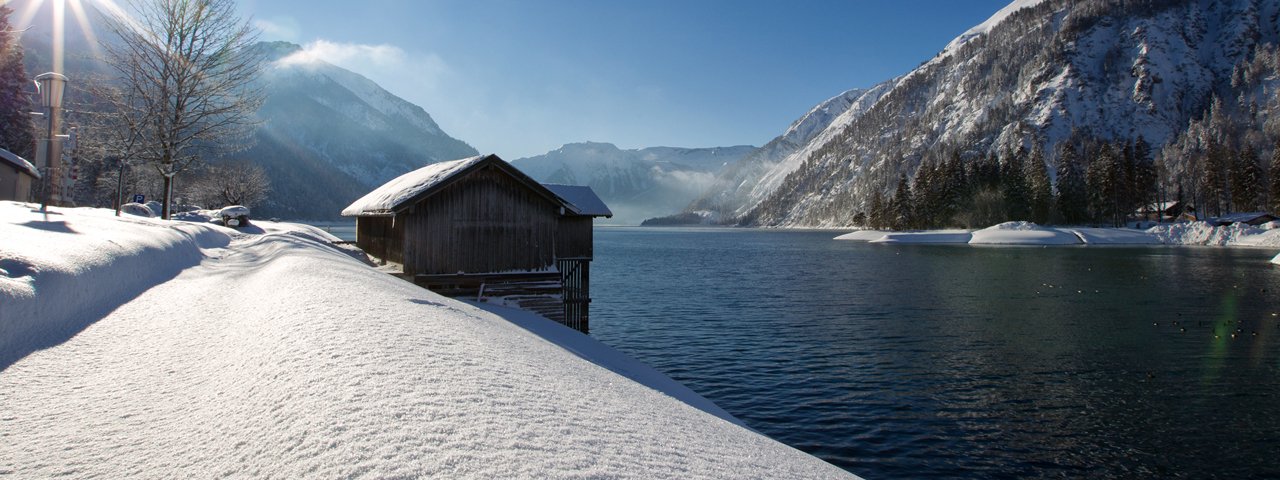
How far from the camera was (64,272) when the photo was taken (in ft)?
28.1

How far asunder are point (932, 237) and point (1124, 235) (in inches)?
996

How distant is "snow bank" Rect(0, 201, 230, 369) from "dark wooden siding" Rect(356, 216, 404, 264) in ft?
24.6

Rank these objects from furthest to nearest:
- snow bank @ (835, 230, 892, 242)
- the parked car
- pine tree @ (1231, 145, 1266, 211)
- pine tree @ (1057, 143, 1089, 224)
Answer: snow bank @ (835, 230, 892, 242) → pine tree @ (1057, 143, 1089, 224) → pine tree @ (1231, 145, 1266, 211) → the parked car

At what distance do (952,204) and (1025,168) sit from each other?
21.2 meters

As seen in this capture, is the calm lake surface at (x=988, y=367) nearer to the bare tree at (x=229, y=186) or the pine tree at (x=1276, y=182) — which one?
the pine tree at (x=1276, y=182)

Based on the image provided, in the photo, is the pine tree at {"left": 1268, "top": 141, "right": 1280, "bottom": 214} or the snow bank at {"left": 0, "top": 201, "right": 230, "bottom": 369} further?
the pine tree at {"left": 1268, "top": 141, "right": 1280, "bottom": 214}

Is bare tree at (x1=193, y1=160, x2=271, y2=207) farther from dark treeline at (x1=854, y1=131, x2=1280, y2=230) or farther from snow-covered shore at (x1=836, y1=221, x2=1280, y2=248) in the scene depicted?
dark treeline at (x1=854, y1=131, x2=1280, y2=230)

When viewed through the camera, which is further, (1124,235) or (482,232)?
(1124,235)

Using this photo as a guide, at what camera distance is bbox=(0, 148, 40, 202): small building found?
3384 cm

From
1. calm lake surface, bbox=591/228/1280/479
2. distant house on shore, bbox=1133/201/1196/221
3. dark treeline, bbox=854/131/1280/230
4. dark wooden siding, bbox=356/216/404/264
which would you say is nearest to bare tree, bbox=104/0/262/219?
dark wooden siding, bbox=356/216/404/264

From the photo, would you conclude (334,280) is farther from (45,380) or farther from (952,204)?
(952,204)

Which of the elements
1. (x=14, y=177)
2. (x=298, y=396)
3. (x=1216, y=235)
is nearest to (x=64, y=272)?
(x=298, y=396)

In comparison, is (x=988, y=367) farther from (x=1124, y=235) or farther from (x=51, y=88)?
(x=1124, y=235)

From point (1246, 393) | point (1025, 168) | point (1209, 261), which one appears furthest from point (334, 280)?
point (1025, 168)
